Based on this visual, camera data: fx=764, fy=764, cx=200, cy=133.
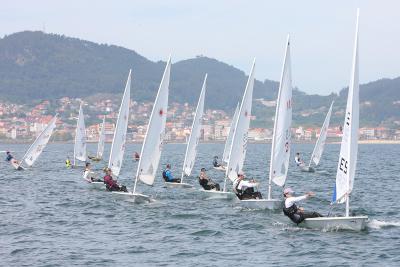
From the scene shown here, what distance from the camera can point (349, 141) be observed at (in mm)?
26156

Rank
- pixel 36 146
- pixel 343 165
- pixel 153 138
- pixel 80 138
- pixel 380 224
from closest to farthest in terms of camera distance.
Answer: pixel 343 165, pixel 380 224, pixel 153 138, pixel 36 146, pixel 80 138

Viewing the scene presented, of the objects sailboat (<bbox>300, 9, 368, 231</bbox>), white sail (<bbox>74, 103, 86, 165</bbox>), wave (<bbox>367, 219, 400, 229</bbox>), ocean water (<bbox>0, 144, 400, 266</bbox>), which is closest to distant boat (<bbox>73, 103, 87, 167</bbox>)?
white sail (<bbox>74, 103, 86, 165</bbox>)

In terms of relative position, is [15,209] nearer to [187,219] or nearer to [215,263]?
[187,219]

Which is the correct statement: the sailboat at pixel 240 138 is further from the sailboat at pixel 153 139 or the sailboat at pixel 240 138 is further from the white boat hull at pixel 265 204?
the white boat hull at pixel 265 204

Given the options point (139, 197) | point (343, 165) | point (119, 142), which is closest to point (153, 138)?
point (139, 197)

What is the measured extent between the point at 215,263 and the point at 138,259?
2.39 metres

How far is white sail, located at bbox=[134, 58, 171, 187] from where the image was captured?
120 feet

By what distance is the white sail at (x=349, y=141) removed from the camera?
25.6 m

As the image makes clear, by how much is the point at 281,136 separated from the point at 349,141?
700 cm

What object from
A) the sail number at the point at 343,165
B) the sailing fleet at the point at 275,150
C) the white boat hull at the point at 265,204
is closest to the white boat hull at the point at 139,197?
the sailing fleet at the point at 275,150

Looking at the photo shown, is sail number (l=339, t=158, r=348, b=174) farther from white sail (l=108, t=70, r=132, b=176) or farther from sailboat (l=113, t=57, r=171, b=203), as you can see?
white sail (l=108, t=70, r=132, b=176)

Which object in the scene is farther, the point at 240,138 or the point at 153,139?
the point at 240,138

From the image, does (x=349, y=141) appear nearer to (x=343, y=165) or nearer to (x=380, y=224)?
(x=343, y=165)

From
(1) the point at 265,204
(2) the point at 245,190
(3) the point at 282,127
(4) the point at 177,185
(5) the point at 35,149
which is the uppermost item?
(3) the point at 282,127
